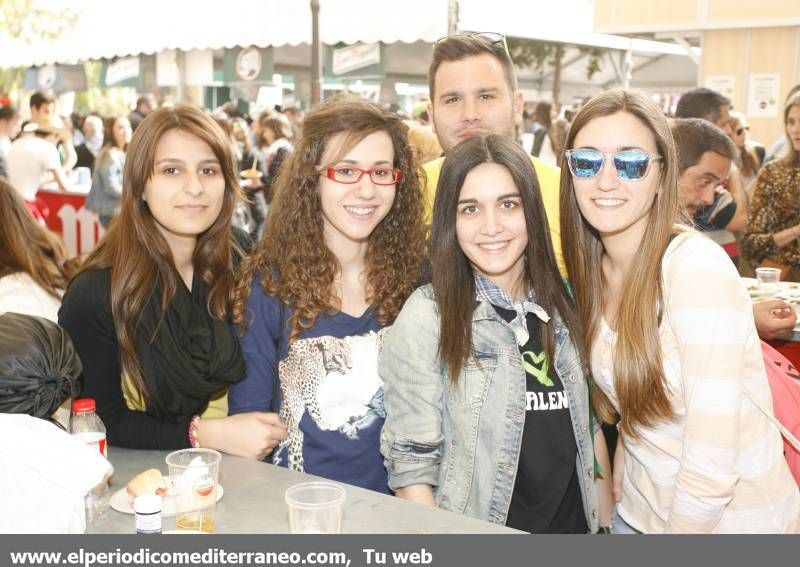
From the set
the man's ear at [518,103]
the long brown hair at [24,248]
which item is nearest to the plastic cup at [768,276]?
the man's ear at [518,103]

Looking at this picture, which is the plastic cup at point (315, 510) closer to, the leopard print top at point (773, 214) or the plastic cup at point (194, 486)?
the plastic cup at point (194, 486)

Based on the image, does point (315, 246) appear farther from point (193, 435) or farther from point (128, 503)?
point (128, 503)

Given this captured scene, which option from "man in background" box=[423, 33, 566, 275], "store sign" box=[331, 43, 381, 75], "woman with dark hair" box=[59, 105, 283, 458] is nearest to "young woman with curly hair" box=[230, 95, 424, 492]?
"woman with dark hair" box=[59, 105, 283, 458]

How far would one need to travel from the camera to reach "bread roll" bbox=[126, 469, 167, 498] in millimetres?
1992

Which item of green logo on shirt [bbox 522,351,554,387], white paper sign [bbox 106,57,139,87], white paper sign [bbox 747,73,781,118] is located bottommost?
green logo on shirt [bbox 522,351,554,387]

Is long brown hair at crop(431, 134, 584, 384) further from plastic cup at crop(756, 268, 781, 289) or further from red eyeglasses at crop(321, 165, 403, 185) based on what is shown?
plastic cup at crop(756, 268, 781, 289)

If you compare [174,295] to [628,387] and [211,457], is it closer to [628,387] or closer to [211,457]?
[211,457]

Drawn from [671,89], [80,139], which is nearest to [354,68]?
[80,139]

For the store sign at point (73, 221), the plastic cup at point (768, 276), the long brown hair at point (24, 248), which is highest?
the long brown hair at point (24, 248)

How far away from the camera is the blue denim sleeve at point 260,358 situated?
2.52 m

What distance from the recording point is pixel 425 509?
203 centimetres

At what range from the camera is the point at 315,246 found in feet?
8.59

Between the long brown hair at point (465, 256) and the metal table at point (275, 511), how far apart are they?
1.72 feet

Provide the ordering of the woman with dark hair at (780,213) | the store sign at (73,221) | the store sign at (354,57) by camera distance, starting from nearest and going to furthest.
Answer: the woman with dark hair at (780,213)
the store sign at (354,57)
the store sign at (73,221)
